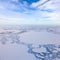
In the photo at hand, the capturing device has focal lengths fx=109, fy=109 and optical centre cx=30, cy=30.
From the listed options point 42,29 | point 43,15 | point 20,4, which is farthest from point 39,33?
point 20,4

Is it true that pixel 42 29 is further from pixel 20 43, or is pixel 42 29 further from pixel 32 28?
pixel 20 43

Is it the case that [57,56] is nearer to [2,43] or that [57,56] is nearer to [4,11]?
[2,43]

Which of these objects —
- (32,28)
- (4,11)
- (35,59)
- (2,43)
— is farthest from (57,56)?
(4,11)

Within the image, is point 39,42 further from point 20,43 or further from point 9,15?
point 9,15

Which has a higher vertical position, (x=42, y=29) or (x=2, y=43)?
(x=42, y=29)

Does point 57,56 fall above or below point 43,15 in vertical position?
below

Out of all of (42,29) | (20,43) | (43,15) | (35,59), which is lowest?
(35,59)
